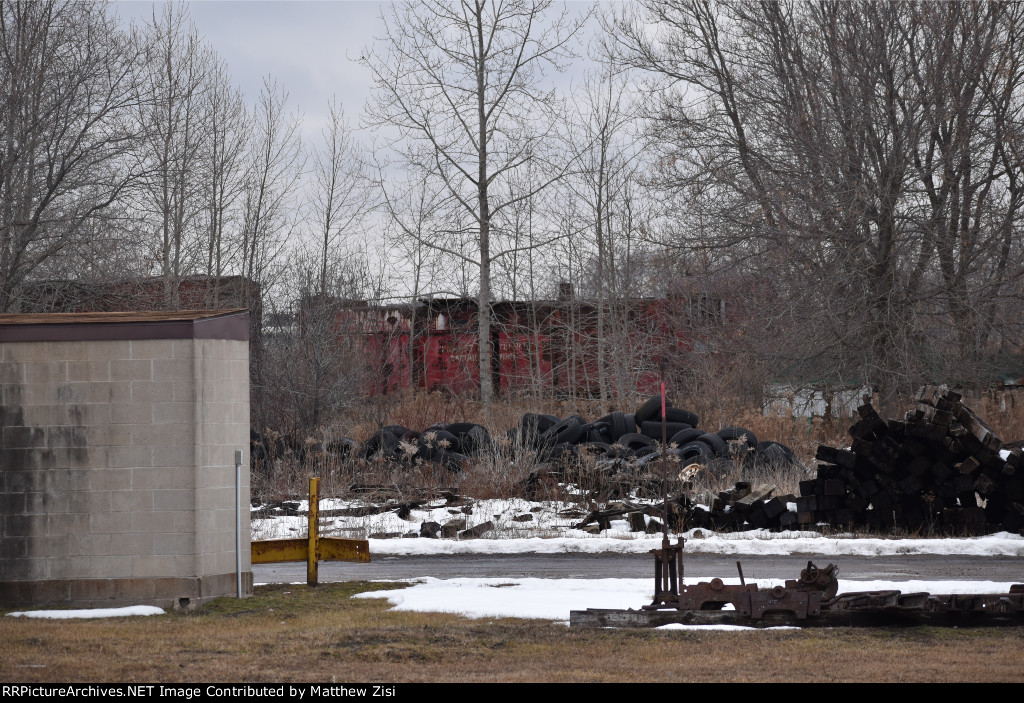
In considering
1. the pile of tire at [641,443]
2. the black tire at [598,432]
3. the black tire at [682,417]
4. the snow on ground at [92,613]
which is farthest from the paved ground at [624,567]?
the black tire at [682,417]

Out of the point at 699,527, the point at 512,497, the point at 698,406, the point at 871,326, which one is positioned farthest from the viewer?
the point at 698,406

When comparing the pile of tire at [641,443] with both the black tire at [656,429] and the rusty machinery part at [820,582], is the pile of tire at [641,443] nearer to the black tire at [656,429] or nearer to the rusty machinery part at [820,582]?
the black tire at [656,429]

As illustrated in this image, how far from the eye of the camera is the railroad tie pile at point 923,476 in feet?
49.7

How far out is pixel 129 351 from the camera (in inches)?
423

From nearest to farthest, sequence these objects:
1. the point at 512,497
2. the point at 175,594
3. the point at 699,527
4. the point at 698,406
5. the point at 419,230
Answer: the point at 175,594 < the point at 699,527 < the point at 512,497 < the point at 698,406 < the point at 419,230

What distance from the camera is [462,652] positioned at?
8172 mm

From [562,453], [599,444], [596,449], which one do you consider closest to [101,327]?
[562,453]

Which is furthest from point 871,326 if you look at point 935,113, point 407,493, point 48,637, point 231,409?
point 48,637

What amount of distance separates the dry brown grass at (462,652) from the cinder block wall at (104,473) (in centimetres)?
74

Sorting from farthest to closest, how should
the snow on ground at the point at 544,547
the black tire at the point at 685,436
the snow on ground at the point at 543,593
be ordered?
the black tire at the point at 685,436, the snow on ground at the point at 544,547, the snow on ground at the point at 543,593

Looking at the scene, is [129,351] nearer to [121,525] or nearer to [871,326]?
[121,525]

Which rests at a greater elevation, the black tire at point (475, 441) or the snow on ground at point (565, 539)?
the black tire at point (475, 441)

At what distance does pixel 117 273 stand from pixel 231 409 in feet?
48.6

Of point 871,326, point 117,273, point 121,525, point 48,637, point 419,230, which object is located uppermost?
point 419,230
